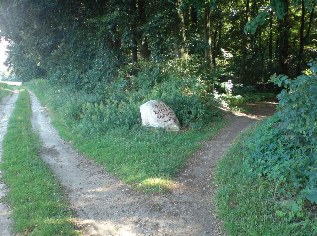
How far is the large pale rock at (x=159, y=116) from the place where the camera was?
11.5 m

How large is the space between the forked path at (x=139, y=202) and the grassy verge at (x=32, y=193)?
332 millimetres

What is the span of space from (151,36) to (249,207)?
42.1ft

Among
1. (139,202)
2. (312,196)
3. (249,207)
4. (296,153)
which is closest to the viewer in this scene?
(312,196)

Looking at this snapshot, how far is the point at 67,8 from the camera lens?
2055 centimetres

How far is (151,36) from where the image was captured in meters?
17.3

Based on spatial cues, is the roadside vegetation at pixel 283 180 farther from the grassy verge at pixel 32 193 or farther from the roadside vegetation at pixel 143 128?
the grassy verge at pixel 32 193

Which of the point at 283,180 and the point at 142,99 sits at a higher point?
the point at 142,99

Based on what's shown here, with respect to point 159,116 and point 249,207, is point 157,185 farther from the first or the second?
point 159,116

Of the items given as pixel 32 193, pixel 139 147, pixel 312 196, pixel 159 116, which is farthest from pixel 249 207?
pixel 159 116

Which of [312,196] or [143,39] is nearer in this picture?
[312,196]

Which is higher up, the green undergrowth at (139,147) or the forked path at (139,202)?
the green undergrowth at (139,147)

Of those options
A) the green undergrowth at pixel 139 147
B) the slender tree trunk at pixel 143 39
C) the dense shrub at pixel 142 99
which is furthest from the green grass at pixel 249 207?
the slender tree trunk at pixel 143 39

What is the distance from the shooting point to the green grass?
17.5 feet

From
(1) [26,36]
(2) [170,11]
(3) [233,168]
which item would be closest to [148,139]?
(3) [233,168]
